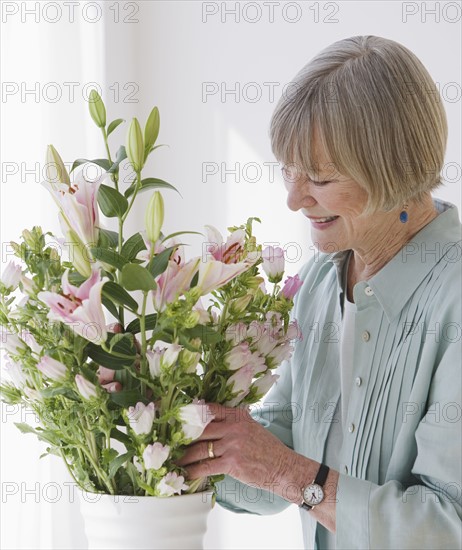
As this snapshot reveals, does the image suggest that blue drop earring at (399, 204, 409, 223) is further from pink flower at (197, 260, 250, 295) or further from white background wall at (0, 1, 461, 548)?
white background wall at (0, 1, 461, 548)

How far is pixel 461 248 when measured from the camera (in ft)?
4.82

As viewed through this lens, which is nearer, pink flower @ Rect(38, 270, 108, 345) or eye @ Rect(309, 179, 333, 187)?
pink flower @ Rect(38, 270, 108, 345)

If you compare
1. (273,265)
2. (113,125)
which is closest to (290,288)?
(273,265)

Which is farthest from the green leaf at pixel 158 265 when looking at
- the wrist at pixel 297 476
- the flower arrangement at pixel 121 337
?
the wrist at pixel 297 476

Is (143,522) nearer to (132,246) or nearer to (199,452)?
(199,452)

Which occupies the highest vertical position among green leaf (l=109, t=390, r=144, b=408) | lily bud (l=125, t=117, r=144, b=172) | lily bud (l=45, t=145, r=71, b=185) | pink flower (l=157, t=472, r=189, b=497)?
lily bud (l=125, t=117, r=144, b=172)

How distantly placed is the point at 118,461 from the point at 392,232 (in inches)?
26.9

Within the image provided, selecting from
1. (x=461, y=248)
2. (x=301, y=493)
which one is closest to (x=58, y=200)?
(x=301, y=493)

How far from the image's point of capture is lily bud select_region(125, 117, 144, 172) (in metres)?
1.09

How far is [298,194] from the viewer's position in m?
1.49

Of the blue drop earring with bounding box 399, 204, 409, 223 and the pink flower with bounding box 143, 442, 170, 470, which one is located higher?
the blue drop earring with bounding box 399, 204, 409, 223

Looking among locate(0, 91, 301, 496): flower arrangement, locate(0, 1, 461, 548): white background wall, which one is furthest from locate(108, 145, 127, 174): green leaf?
locate(0, 1, 461, 548): white background wall

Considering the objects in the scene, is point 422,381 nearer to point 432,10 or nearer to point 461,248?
point 461,248

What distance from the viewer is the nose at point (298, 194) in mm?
1481
